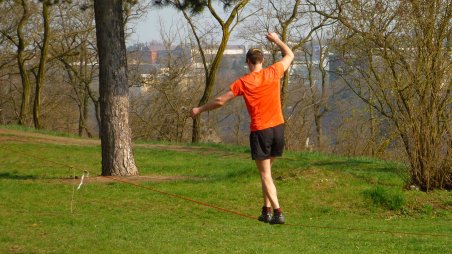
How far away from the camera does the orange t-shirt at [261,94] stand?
888 centimetres

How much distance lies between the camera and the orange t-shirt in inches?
349

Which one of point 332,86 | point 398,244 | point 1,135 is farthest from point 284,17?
point 398,244

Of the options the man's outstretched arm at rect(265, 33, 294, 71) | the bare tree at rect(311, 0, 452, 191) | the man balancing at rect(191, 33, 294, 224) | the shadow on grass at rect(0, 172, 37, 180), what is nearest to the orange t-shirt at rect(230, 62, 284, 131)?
the man balancing at rect(191, 33, 294, 224)

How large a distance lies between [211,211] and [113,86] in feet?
15.7

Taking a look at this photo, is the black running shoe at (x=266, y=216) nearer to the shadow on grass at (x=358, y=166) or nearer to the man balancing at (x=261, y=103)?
the man balancing at (x=261, y=103)

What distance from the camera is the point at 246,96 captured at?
8.92 m

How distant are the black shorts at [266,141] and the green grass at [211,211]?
6.33 ft

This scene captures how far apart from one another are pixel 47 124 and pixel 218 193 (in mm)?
40991

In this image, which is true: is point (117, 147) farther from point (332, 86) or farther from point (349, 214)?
point (332, 86)

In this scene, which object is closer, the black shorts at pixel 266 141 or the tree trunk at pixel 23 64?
the black shorts at pixel 266 141

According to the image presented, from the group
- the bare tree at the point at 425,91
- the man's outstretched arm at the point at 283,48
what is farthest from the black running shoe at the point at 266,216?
the bare tree at the point at 425,91

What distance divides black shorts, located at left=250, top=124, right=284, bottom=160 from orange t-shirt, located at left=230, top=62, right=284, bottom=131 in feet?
0.19

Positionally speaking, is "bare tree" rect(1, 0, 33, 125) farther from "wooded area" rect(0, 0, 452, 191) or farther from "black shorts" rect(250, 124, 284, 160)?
"black shorts" rect(250, 124, 284, 160)

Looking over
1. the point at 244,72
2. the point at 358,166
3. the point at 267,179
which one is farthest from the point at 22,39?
the point at 267,179
